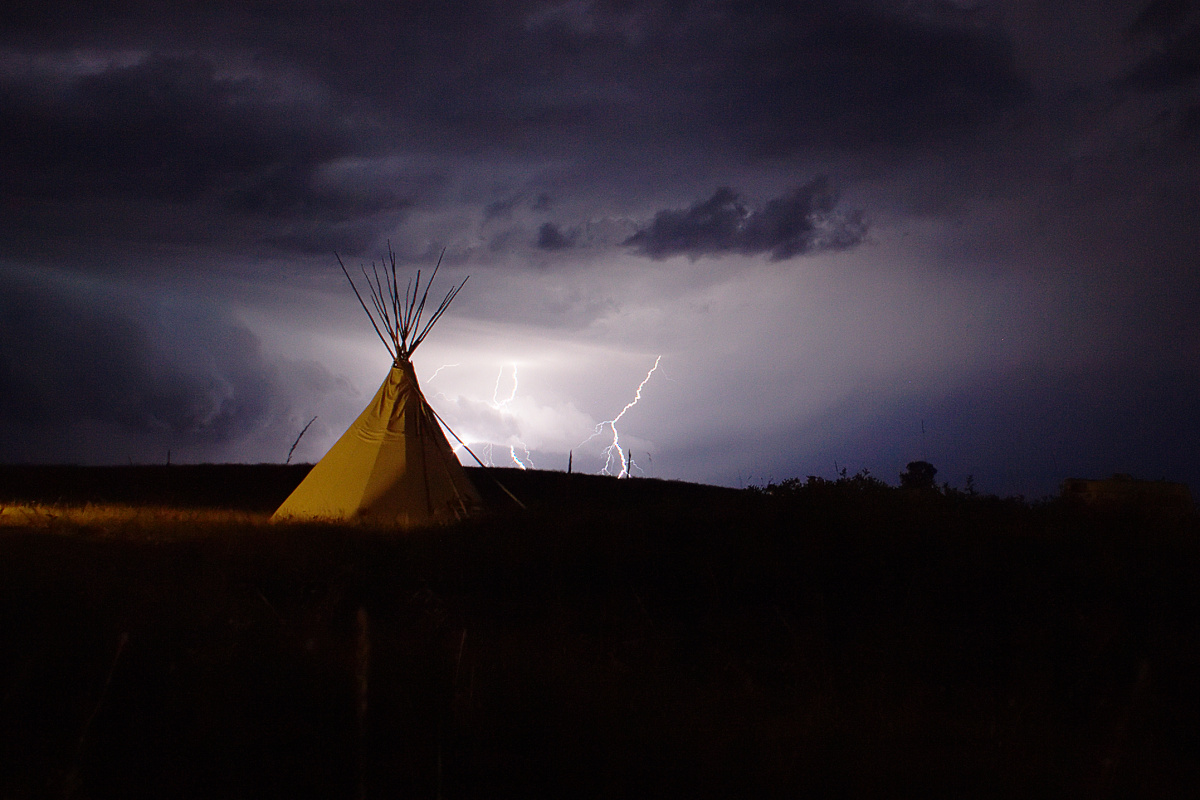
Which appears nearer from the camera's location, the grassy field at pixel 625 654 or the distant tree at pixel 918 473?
the grassy field at pixel 625 654

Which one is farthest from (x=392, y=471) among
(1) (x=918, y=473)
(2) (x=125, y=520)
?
(1) (x=918, y=473)

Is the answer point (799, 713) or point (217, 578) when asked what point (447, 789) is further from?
point (217, 578)

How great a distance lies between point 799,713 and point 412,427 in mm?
7525

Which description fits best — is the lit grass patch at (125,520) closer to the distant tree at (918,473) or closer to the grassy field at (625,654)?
the grassy field at (625,654)

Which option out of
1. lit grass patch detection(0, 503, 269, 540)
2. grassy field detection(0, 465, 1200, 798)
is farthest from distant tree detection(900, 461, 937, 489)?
lit grass patch detection(0, 503, 269, 540)

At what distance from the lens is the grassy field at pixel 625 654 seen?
7.67ft

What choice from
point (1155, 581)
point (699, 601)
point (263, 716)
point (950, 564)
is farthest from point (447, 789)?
point (1155, 581)

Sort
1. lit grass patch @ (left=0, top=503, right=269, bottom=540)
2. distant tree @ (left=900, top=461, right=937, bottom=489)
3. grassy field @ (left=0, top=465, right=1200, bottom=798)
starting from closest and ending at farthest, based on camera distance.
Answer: grassy field @ (left=0, top=465, right=1200, bottom=798) → lit grass patch @ (left=0, top=503, right=269, bottom=540) → distant tree @ (left=900, top=461, right=937, bottom=489)

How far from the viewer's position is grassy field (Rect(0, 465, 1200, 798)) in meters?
2.34

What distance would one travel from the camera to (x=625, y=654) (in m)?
4.03

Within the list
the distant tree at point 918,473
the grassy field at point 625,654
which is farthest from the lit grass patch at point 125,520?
the distant tree at point 918,473

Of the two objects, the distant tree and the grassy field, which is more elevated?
the distant tree

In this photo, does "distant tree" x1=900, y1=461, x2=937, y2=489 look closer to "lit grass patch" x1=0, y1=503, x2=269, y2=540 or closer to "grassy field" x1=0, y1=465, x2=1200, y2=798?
"grassy field" x1=0, y1=465, x2=1200, y2=798

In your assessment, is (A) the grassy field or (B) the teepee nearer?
(A) the grassy field
